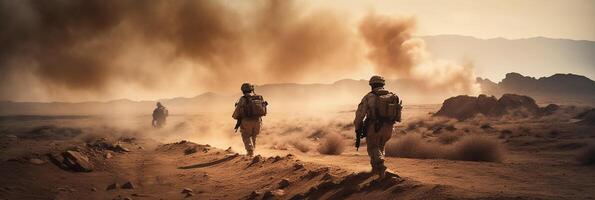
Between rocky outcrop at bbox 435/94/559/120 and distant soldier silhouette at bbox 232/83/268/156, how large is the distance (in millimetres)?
24141

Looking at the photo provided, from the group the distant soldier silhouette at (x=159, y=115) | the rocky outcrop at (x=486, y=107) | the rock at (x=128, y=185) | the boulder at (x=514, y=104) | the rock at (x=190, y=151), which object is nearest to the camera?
the rock at (x=128, y=185)

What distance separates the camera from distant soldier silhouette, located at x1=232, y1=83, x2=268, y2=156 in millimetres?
12328

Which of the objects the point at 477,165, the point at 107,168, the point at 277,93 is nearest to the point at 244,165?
the point at 107,168

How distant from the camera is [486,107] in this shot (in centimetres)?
3450

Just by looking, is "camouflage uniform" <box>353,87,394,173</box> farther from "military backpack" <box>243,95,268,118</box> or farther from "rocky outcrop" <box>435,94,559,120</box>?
"rocky outcrop" <box>435,94,559,120</box>

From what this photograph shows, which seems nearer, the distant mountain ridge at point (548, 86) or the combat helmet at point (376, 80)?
the combat helmet at point (376, 80)

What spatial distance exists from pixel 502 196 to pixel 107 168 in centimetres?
883

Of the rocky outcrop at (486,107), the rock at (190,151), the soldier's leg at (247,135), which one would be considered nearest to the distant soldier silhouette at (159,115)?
the rock at (190,151)

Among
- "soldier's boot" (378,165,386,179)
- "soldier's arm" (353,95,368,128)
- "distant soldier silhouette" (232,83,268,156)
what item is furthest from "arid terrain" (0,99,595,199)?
"soldier's arm" (353,95,368,128)

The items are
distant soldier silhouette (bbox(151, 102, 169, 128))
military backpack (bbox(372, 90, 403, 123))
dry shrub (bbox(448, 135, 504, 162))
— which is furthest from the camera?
distant soldier silhouette (bbox(151, 102, 169, 128))

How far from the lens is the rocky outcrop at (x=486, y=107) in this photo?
33.8 metres

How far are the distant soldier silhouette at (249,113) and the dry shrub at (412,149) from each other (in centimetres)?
449

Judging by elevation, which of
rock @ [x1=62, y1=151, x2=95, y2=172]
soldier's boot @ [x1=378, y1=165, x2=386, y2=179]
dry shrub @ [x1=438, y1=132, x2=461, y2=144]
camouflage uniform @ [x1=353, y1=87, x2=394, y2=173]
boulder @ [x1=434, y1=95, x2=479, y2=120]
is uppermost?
boulder @ [x1=434, y1=95, x2=479, y2=120]

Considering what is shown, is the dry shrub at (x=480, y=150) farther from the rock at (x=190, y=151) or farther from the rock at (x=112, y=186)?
the rock at (x=112, y=186)
